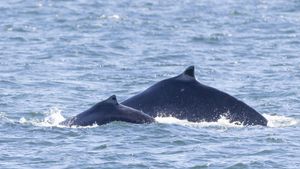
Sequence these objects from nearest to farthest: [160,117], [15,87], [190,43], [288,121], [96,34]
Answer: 1. [160,117]
2. [288,121]
3. [15,87]
4. [190,43]
5. [96,34]

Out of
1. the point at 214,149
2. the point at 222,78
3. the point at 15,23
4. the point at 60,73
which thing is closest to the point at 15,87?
the point at 60,73

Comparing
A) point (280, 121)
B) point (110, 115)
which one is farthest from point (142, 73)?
point (110, 115)

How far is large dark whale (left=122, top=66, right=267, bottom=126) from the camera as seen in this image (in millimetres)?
21594

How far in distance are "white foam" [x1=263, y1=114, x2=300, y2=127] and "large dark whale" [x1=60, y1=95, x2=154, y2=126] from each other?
280 centimetres

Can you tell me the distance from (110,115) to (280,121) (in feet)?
13.2

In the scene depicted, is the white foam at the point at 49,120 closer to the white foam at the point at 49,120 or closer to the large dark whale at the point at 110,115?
the white foam at the point at 49,120

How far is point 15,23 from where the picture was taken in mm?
47094

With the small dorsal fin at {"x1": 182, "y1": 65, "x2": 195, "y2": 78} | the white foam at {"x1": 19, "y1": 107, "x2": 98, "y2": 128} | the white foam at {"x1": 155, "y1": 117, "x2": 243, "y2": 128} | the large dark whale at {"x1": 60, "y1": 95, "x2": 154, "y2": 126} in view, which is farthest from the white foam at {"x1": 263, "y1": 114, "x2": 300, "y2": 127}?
the white foam at {"x1": 19, "y1": 107, "x2": 98, "y2": 128}

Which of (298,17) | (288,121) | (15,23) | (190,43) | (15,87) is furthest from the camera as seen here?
(298,17)

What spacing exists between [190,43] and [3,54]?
7481 mm

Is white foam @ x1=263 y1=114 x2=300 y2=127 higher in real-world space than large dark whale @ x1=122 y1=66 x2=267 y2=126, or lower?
lower

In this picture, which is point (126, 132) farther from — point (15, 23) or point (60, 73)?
point (15, 23)

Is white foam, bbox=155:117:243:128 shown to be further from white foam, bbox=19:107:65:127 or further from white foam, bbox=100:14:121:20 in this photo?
white foam, bbox=100:14:121:20

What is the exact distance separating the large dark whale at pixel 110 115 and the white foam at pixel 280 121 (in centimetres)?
280
